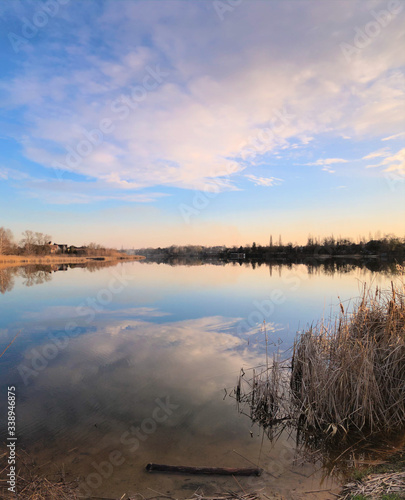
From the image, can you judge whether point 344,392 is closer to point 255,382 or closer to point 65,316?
point 255,382

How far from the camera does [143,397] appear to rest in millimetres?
6418

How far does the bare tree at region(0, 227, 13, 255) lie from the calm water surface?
221ft

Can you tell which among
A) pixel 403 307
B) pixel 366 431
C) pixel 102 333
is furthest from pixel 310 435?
pixel 102 333

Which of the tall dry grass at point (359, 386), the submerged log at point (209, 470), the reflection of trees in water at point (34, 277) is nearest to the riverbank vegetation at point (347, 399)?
the tall dry grass at point (359, 386)

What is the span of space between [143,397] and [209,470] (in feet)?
9.12

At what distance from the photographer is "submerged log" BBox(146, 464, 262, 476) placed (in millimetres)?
3998

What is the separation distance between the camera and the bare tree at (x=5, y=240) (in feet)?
234

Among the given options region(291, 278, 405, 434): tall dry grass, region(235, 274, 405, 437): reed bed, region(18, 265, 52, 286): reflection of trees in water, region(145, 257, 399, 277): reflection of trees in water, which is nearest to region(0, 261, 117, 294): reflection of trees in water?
region(18, 265, 52, 286): reflection of trees in water

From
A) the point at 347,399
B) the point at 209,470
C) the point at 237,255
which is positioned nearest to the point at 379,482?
the point at 347,399

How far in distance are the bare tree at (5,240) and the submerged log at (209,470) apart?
78.2 meters

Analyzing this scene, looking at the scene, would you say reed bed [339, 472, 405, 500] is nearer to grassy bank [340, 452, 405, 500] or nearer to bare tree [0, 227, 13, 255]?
grassy bank [340, 452, 405, 500]

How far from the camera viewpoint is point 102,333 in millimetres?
11766

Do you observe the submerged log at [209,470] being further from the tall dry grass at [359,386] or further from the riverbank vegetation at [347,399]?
the tall dry grass at [359,386]

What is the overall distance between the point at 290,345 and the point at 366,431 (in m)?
4.86
